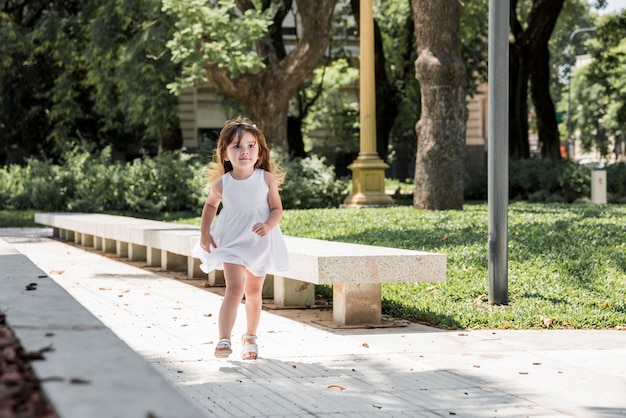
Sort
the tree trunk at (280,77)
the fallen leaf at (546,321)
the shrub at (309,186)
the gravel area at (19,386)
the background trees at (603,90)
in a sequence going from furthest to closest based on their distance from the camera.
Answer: the background trees at (603,90), the tree trunk at (280,77), the shrub at (309,186), the fallen leaf at (546,321), the gravel area at (19,386)

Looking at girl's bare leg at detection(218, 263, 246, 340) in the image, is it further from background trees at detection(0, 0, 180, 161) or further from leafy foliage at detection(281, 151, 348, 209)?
background trees at detection(0, 0, 180, 161)

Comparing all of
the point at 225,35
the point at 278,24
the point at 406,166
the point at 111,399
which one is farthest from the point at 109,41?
the point at 111,399

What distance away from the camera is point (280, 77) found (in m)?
27.8

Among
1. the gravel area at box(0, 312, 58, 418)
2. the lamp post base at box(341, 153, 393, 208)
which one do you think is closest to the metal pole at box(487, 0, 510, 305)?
the gravel area at box(0, 312, 58, 418)

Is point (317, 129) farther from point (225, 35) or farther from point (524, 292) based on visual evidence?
point (524, 292)

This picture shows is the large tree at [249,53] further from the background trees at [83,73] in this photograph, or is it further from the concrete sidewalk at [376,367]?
the concrete sidewalk at [376,367]

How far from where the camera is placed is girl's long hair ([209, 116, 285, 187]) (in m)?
7.36

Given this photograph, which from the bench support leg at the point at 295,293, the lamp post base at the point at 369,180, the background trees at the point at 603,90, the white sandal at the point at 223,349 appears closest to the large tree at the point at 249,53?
the lamp post base at the point at 369,180

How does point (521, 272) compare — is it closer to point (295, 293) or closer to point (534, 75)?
point (295, 293)

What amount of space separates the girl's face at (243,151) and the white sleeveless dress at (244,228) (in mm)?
129

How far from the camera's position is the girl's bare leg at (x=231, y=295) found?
7391mm

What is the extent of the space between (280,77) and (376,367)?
68.8ft

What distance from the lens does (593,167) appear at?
3092 cm

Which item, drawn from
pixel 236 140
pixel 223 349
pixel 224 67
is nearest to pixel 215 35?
pixel 224 67
